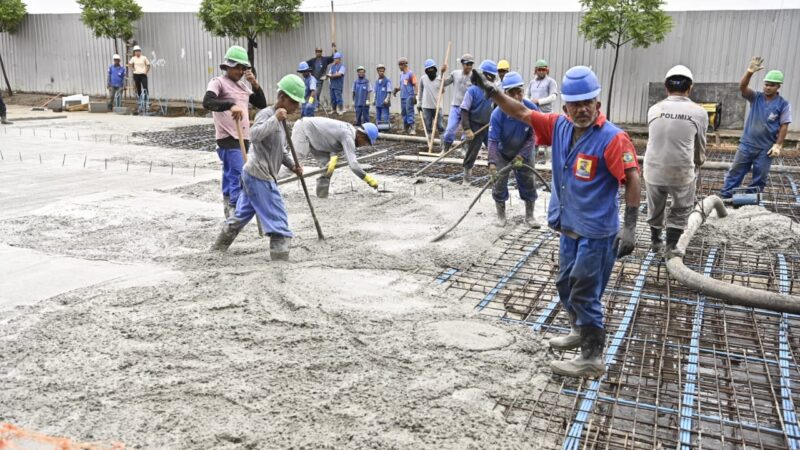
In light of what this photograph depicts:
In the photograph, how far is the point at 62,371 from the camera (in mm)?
3535

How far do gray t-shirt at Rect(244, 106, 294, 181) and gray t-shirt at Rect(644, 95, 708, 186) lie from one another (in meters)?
3.10

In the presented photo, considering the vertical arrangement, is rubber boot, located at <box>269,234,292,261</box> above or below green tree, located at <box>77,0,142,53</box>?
below

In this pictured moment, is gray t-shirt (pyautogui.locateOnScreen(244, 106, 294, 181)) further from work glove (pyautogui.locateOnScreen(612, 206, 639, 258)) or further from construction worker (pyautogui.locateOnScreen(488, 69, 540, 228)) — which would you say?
work glove (pyautogui.locateOnScreen(612, 206, 639, 258))

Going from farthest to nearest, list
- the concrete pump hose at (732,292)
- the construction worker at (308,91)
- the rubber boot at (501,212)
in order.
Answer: the construction worker at (308,91)
the rubber boot at (501,212)
the concrete pump hose at (732,292)

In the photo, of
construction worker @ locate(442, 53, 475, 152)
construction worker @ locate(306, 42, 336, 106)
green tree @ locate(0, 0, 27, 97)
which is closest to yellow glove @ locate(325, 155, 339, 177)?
construction worker @ locate(442, 53, 475, 152)

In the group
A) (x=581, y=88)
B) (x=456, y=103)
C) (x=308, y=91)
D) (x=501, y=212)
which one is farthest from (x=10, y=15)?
(x=581, y=88)

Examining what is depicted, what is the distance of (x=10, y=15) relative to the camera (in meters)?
22.5

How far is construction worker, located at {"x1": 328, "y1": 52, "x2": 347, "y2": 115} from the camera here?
16766 millimetres

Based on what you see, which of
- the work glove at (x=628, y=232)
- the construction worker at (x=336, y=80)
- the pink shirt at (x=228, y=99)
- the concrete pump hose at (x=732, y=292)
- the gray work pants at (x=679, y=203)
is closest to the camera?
the work glove at (x=628, y=232)

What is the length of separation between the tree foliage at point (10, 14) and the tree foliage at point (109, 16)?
408 centimetres

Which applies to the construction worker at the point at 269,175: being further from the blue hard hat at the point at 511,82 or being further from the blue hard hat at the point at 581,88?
the blue hard hat at the point at 581,88

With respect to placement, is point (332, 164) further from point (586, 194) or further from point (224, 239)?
point (586, 194)

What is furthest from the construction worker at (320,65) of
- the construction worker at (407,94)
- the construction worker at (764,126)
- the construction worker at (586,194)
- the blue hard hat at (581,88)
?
the blue hard hat at (581,88)

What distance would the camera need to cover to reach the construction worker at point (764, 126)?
7.16 m
